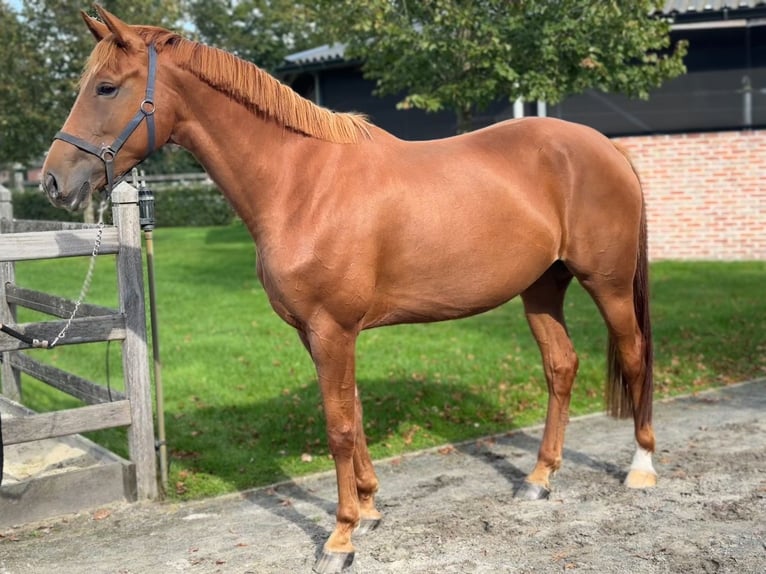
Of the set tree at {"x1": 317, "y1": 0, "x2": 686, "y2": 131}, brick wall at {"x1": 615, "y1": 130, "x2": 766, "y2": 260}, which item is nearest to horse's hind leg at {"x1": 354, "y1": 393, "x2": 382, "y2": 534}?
tree at {"x1": 317, "y1": 0, "x2": 686, "y2": 131}

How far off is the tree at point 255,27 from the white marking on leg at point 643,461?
3346cm

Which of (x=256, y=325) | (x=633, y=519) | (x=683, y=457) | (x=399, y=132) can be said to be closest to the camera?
(x=633, y=519)

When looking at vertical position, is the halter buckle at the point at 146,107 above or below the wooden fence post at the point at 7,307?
above

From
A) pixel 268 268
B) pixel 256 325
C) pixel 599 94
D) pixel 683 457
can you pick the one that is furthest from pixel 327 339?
pixel 599 94

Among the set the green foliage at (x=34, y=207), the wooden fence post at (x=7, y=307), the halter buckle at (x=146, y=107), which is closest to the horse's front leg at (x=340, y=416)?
the halter buckle at (x=146, y=107)

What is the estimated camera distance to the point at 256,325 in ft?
33.4

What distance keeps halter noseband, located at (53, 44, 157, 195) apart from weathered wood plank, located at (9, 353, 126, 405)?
68.2 inches

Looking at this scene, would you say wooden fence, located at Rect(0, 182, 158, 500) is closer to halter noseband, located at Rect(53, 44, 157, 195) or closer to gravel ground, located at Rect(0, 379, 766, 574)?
gravel ground, located at Rect(0, 379, 766, 574)

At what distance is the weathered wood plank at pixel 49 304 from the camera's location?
526 centimetres

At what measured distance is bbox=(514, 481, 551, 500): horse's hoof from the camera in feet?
15.6

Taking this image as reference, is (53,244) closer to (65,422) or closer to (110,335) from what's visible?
(110,335)

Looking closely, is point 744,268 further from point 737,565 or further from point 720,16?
point 737,565

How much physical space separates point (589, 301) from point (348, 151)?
7.45 m

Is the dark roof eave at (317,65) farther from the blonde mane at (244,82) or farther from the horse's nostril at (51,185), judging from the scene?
the horse's nostril at (51,185)
